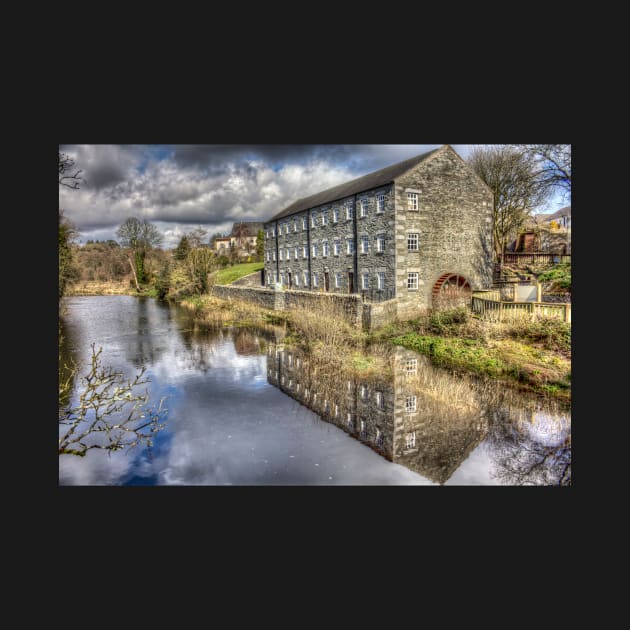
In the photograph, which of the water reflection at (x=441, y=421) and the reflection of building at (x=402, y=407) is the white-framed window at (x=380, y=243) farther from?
the water reflection at (x=441, y=421)

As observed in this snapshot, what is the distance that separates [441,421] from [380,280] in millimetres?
11967

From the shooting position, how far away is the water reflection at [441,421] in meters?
6.15

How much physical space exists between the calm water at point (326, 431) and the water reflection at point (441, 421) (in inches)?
1.0

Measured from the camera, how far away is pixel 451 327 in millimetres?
14523

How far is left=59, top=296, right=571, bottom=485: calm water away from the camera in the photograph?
19.9 feet

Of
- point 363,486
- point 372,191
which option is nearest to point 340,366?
point 363,486

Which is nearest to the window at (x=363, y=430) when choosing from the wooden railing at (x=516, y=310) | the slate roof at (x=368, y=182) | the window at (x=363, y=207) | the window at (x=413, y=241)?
the wooden railing at (x=516, y=310)

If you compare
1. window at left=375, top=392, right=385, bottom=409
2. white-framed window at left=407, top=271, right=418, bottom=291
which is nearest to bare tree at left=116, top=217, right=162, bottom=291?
window at left=375, top=392, right=385, bottom=409

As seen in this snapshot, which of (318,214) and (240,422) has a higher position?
(318,214)

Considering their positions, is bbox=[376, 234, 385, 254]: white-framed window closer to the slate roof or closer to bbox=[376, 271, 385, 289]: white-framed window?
bbox=[376, 271, 385, 289]: white-framed window

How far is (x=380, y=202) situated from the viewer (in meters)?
18.9

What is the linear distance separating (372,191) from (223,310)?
11834mm

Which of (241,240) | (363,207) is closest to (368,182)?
(363,207)

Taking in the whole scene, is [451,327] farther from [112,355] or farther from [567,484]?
[112,355]
